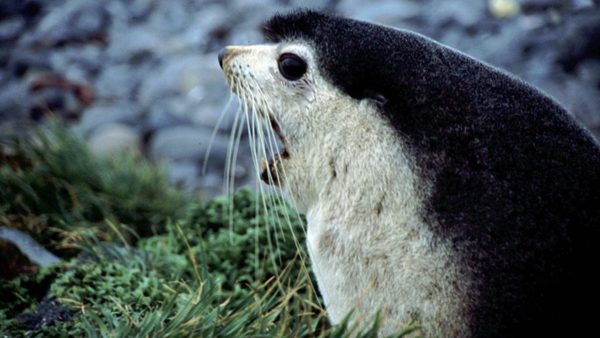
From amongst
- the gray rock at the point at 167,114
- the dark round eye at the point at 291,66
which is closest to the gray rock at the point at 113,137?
the gray rock at the point at 167,114

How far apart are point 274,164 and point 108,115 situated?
24.6 ft

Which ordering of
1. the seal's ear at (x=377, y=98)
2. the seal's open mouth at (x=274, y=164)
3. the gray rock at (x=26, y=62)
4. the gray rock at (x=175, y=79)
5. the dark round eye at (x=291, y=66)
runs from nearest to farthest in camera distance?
the seal's ear at (x=377, y=98), the dark round eye at (x=291, y=66), the seal's open mouth at (x=274, y=164), the gray rock at (x=175, y=79), the gray rock at (x=26, y=62)

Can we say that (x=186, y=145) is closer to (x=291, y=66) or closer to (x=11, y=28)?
(x=11, y=28)

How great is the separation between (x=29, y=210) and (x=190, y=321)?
293cm

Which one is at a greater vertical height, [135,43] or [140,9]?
[140,9]

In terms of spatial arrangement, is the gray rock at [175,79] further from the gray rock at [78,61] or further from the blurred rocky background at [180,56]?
the gray rock at [78,61]

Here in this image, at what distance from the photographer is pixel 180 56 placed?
42.3 feet

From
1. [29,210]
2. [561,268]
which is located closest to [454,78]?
[561,268]

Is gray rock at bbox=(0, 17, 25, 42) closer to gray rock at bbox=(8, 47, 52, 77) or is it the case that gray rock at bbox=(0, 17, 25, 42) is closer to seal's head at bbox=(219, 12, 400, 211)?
gray rock at bbox=(8, 47, 52, 77)

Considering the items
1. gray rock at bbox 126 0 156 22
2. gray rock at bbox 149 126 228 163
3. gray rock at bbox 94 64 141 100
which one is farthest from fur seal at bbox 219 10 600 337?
gray rock at bbox 126 0 156 22

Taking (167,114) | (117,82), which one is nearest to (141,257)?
(167,114)

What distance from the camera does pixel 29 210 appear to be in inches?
239

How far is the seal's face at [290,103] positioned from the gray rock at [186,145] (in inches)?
230

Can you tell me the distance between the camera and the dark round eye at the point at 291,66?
383cm
